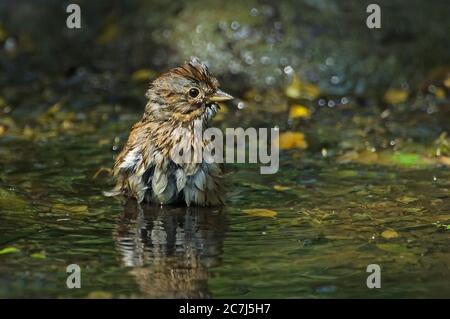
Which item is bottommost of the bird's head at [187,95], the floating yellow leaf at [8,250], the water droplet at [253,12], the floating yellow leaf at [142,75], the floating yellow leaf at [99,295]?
the floating yellow leaf at [99,295]

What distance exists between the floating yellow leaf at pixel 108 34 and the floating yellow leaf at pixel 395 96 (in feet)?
10.9

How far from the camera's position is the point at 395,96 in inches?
410

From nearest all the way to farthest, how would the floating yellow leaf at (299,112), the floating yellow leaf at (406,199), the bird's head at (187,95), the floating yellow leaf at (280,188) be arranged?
1. the floating yellow leaf at (406,199)
2. the bird's head at (187,95)
3. the floating yellow leaf at (280,188)
4. the floating yellow leaf at (299,112)

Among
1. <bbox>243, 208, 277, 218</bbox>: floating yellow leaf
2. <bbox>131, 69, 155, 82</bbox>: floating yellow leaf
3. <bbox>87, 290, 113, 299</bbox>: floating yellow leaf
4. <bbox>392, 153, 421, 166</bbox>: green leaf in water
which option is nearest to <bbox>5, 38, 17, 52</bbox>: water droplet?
<bbox>131, 69, 155, 82</bbox>: floating yellow leaf

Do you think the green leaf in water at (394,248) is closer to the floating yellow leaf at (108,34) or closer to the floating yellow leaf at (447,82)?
the floating yellow leaf at (447,82)

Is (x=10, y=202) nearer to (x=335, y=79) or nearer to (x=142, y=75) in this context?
(x=142, y=75)

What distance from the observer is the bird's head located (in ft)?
23.7

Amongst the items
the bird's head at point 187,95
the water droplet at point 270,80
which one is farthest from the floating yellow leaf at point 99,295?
the water droplet at point 270,80

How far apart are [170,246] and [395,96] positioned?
5.00 m

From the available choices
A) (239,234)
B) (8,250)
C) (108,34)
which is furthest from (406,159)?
(108,34)

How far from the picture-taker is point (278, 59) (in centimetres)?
1070

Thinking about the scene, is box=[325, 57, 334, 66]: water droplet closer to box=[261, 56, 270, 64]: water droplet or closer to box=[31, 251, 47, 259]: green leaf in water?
box=[261, 56, 270, 64]: water droplet

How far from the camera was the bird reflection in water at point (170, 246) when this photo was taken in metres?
5.36
